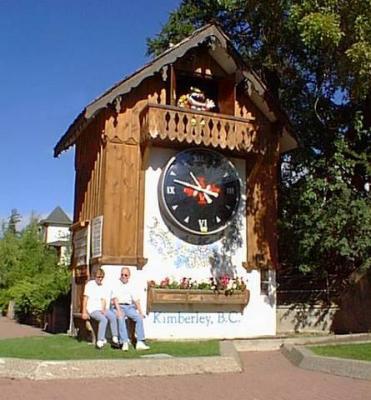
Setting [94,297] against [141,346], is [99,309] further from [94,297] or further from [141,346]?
[141,346]

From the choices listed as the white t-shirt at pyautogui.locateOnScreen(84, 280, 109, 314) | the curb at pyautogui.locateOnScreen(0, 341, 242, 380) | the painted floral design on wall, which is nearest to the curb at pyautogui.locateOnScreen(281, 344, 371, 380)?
the curb at pyautogui.locateOnScreen(0, 341, 242, 380)

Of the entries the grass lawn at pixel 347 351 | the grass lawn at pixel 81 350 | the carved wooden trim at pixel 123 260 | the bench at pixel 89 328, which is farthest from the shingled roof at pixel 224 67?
the grass lawn at pixel 347 351

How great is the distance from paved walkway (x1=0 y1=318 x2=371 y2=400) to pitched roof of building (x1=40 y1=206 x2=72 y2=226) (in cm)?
6637

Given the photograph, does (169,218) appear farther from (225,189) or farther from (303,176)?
(303,176)

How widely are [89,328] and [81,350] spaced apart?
2077 mm

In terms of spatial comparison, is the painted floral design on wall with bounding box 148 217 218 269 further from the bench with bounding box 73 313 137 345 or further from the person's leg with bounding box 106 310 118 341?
the person's leg with bounding box 106 310 118 341

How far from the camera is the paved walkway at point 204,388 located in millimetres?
8352

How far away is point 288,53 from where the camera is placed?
1898cm

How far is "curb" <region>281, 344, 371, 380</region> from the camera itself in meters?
9.94

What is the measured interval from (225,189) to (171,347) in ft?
14.6

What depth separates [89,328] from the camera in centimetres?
1422

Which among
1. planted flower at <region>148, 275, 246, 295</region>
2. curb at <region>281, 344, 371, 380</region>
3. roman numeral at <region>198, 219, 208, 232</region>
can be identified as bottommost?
curb at <region>281, 344, 371, 380</region>

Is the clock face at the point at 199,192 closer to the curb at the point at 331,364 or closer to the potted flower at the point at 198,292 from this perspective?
the potted flower at the point at 198,292

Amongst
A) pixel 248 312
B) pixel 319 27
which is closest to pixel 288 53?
pixel 319 27
